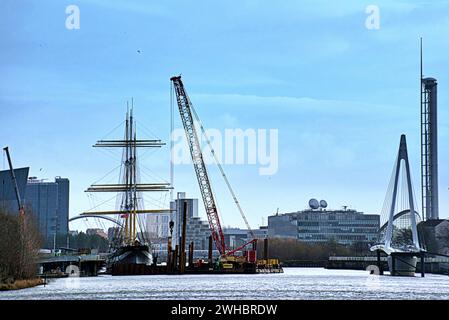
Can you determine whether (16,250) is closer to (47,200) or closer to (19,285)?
(19,285)

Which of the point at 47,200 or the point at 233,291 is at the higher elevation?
the point at 47,200

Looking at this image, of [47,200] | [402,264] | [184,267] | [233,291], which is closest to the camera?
[233,291]

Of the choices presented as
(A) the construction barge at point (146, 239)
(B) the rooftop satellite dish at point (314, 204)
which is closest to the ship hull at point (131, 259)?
(A) the construction barge at point (146, 239)

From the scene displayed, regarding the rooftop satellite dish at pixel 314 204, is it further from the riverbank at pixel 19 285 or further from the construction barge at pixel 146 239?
the riverbank at pixel 19 285

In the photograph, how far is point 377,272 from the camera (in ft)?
218

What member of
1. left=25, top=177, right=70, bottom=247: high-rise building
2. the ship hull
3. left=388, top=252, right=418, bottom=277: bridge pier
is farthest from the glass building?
left=25, top=177, right=70, bottom=247: high-rise building

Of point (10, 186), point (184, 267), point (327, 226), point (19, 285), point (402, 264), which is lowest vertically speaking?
point (184, 267)

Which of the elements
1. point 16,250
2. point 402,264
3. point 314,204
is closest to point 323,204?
point 314,204

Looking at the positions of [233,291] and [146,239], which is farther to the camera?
[146,239]

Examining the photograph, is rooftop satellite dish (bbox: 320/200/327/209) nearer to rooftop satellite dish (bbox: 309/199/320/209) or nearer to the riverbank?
rooftop satellite dish (bbox: 309/199/320/209)
